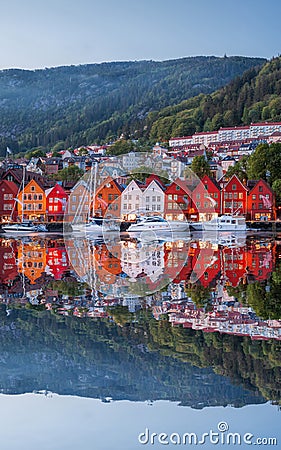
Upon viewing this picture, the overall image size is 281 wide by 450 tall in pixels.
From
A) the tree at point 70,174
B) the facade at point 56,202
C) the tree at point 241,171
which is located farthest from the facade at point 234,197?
the tree at point 70,174

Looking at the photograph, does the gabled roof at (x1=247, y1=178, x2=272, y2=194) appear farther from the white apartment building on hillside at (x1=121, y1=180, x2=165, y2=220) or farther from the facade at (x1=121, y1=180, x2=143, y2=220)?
the facade at (x1=121, y1=180, x2=143, y2=220)

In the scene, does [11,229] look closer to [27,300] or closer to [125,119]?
[27,300]

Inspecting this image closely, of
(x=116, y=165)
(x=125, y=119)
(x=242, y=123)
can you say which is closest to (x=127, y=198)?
(x=116, y=165)

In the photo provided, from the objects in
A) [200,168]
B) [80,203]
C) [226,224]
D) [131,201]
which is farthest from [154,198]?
[226,224]

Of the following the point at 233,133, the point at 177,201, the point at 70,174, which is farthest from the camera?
the point at 233,133
